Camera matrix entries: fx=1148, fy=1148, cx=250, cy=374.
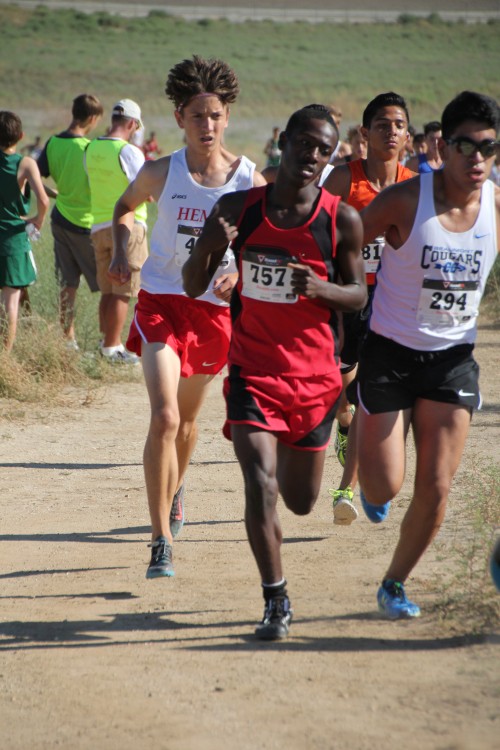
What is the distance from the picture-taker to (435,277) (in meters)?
4.48

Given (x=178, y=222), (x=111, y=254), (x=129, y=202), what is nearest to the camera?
(x=178, y=222)

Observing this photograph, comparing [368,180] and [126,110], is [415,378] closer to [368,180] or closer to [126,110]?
[368,180]

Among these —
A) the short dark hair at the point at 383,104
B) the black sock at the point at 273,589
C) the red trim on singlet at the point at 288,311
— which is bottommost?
the black sock at the point at 273,589

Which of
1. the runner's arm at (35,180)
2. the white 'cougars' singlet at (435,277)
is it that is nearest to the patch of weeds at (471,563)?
the white 'cougars' singlet at (435,277)

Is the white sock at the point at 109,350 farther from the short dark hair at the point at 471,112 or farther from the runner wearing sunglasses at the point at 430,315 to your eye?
the short dark hair at the point at 471,112

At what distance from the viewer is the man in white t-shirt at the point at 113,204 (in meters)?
9.91

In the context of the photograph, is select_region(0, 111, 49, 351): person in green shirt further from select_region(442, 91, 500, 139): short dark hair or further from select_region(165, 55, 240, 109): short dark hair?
select_region(442, 91, 500, 139): short dark hair

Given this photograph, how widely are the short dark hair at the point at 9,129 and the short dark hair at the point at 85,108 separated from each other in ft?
3.07

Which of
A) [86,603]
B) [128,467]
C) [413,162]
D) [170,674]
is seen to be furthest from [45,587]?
[413,162]

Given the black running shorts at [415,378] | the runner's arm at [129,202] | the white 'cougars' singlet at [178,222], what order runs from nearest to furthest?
1. the black running shorts at [415,378]
2. the white 'cougars' singlet at [178,222]
3. the runner's arm at [129,202]

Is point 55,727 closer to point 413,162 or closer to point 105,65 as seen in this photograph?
point 413,162

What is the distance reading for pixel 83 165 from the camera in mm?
10602

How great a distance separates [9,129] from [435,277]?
19.4ft

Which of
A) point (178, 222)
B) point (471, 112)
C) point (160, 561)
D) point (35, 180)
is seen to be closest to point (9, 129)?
point (35, 180)
